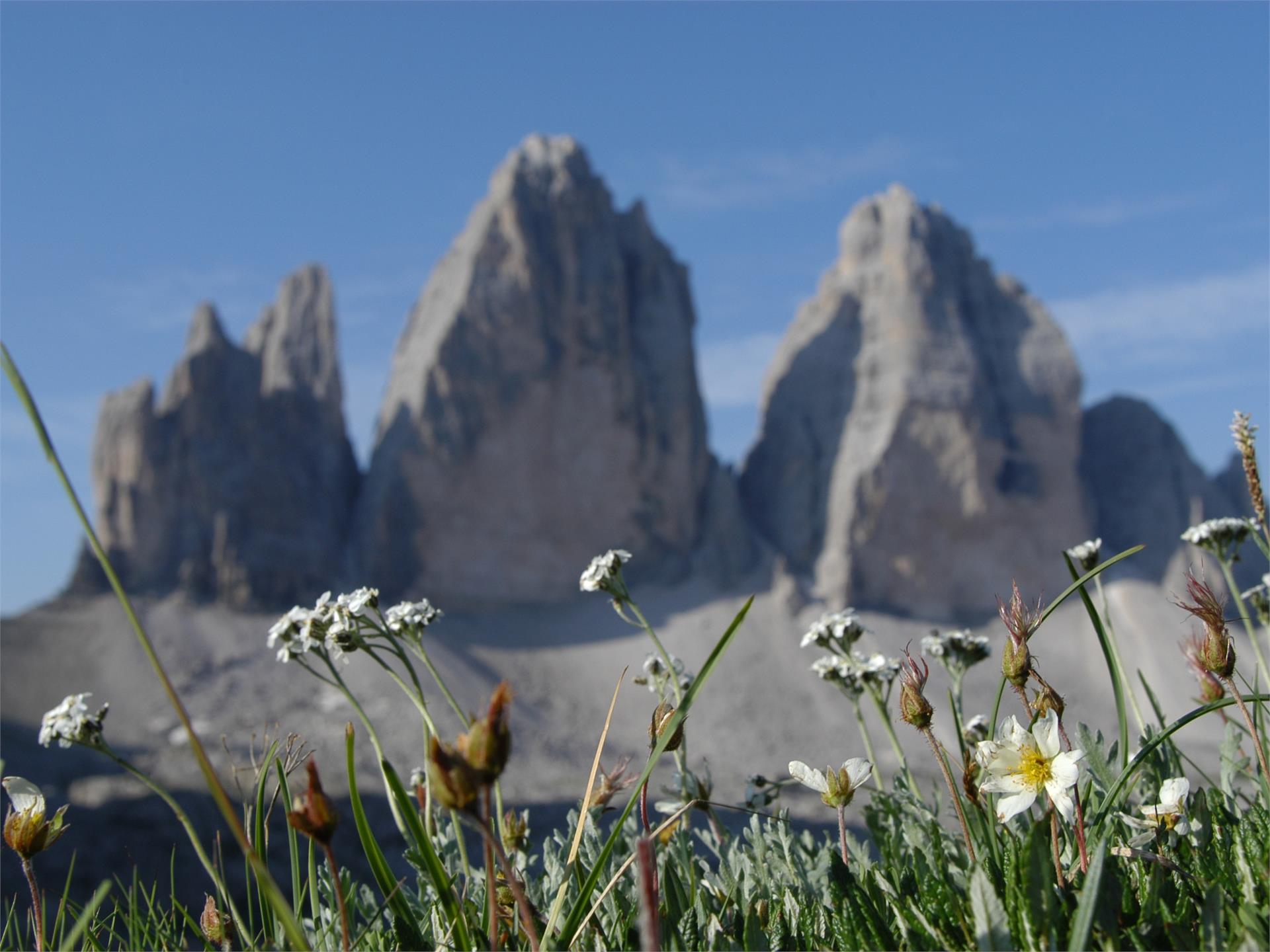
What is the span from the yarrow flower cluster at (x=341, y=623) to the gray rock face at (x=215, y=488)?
5231 centimetres

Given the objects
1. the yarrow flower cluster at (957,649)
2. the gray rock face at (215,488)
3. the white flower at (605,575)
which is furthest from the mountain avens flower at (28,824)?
the gray rock face at (215,488)

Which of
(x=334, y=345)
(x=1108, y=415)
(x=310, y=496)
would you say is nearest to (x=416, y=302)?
(x=334, y=345)

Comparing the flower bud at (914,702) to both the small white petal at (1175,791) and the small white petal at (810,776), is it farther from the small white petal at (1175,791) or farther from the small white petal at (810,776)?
the small white petal at (1175,791)

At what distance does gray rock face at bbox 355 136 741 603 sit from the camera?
185ft

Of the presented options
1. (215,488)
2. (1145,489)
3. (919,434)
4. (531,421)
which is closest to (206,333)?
(215,488)

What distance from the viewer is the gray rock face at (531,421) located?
185ft

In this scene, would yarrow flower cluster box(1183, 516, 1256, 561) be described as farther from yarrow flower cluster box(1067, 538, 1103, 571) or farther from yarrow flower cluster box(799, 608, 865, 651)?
yarrow flower cluster box(799, 608, 865, 651)

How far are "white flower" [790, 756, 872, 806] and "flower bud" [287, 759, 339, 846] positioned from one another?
3.10 feet

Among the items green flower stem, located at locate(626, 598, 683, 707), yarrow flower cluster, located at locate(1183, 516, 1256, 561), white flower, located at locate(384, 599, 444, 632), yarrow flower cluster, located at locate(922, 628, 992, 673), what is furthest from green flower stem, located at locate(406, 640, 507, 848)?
yarrow flower cluster, located at locate(1183, 516, 1256, 561)

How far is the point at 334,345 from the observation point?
61812 millimetres

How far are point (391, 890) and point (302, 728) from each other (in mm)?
45825

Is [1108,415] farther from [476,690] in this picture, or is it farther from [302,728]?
[302,728]

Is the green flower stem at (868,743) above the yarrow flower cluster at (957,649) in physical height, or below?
below

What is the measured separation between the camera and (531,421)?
5875cm
